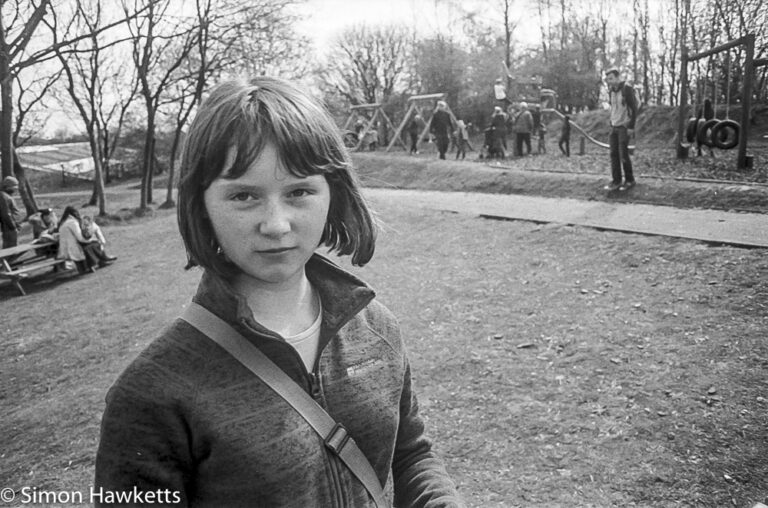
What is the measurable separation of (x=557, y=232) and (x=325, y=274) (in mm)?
7126

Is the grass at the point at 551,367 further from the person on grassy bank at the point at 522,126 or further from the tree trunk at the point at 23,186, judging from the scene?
the tree trunk at the point at 23,186

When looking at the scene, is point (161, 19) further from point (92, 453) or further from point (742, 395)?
point (742, 395)

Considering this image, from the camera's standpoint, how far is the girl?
1.17 m

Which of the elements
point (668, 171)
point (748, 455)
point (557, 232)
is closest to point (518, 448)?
point (748, 455)

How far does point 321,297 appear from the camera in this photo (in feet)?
5.01

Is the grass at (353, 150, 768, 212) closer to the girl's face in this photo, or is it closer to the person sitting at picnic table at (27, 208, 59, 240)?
the girl's face

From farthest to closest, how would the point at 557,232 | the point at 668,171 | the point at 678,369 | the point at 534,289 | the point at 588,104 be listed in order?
the point at 588,104
the point at 668,171
the point at 557,232
the point at 534,289
the point at 678,369

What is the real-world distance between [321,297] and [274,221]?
320 mm

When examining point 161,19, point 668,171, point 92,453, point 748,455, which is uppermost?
point 161,19

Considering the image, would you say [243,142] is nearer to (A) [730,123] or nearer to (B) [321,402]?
(B) [321,402]

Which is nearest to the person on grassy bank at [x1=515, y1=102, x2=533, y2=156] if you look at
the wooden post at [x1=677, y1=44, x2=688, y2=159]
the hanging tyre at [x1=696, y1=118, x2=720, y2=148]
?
the wooden post at [x1=677, y1=44, x2=688, y2=159]

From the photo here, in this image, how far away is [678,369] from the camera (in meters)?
4.36

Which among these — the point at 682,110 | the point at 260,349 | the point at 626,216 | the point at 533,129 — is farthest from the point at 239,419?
the point at 533,129
